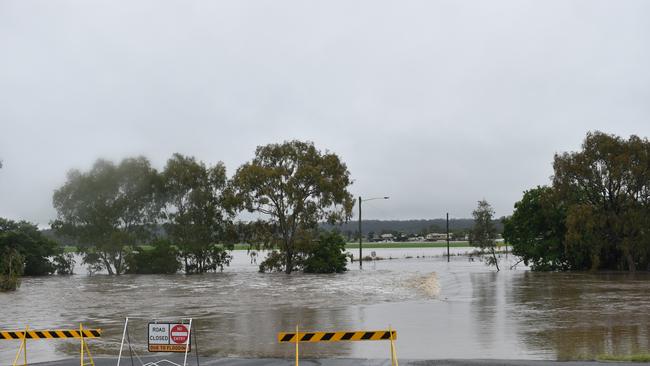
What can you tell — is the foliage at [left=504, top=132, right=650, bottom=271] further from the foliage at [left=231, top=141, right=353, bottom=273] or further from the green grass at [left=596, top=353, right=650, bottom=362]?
the green grass at [left=596, top=353, right=650, bottom=362]

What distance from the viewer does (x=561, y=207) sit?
48.8 metres

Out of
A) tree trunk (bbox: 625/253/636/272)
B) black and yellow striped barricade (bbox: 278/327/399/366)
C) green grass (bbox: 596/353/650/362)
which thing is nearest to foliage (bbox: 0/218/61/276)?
tree trunk (bbox: 625/253/636/272)

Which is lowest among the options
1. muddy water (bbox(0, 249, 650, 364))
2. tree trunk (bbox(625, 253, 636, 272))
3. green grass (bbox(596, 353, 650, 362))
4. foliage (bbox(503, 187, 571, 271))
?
muddy water (bbox(0, 249, 650, 364))

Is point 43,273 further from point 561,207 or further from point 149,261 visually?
point 561,207

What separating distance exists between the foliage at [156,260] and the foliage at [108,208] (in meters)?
0.85

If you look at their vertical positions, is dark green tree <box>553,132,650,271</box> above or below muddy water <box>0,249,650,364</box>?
above

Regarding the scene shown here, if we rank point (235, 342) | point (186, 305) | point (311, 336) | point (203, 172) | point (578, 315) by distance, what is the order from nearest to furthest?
point (311, 336) < point (235, 342) < point (578, 315) < point (186, 305) < point (203, 172)

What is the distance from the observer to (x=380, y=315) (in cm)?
2075

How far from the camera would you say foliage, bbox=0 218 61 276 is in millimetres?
52500

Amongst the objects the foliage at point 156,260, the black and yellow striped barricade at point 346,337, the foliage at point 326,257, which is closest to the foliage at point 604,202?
the foliage at point 326,257

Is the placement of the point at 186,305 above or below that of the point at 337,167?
below

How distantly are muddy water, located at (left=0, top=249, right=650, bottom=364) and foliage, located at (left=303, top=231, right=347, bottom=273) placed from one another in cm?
1634

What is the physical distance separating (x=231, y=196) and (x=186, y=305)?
89.4 ft

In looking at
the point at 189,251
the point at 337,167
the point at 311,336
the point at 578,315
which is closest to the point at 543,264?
the point at 337,167
